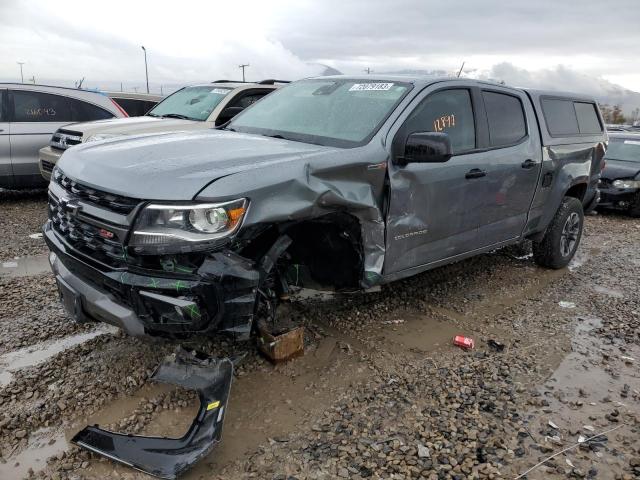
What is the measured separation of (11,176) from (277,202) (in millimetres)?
6239

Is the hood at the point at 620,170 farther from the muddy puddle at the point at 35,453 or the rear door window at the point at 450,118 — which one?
the muddy puddle at the point at 35,453

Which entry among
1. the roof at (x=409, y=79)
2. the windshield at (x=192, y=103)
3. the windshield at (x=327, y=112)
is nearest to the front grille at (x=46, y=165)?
the windshield at (x=192, y=103)

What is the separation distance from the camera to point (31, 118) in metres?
7.55

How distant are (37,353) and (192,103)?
5146mm

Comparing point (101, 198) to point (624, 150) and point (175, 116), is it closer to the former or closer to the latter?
point (175, 116)

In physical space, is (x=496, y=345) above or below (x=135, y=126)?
below

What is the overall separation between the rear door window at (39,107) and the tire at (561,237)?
22.5 ft

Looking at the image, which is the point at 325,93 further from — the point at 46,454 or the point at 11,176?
the point at 11,176

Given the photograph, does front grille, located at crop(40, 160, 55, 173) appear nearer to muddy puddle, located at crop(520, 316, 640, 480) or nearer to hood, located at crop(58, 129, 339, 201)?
hood, located at crop(58, 129, 339, 201)

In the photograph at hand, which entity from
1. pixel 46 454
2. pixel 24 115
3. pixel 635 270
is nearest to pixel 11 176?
pixel 24 115

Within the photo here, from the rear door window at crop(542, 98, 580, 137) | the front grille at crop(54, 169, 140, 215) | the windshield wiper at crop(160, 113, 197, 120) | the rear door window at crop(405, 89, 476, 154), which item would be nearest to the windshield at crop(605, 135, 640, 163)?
the rear door window at crop(542, 98, 580, 137)

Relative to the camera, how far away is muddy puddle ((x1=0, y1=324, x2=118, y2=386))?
10.4 ft

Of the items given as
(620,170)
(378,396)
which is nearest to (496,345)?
(378,396)

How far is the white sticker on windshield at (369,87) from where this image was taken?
12.5 feet
